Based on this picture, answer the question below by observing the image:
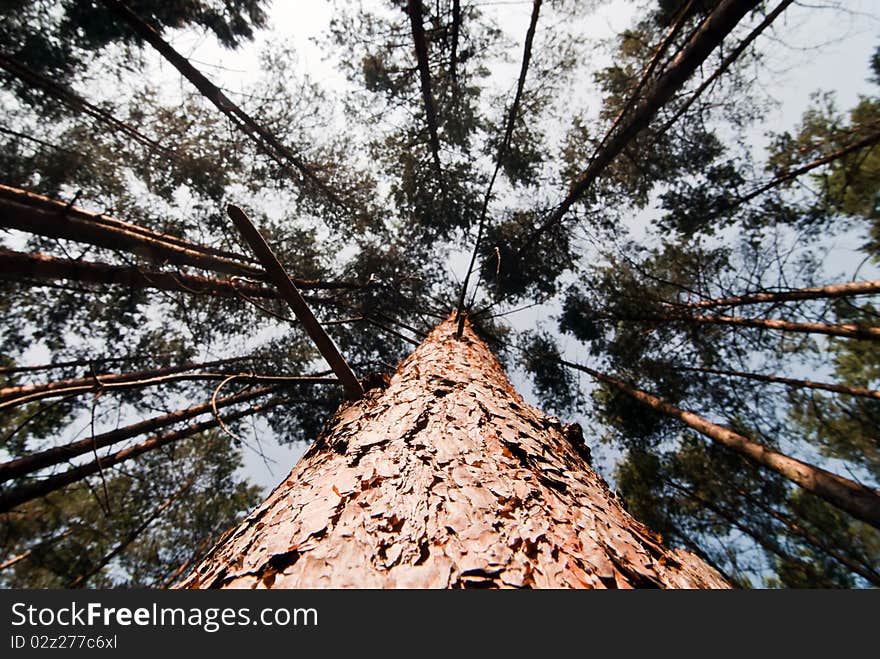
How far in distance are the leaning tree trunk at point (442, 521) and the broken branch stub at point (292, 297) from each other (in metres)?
0.42

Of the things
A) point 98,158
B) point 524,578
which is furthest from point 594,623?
point 98,158

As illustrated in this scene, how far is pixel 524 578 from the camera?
26.4 inches

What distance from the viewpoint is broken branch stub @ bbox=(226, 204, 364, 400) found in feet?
4.65

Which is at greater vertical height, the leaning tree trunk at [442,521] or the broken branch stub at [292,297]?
the broken branch stub at [292,297]

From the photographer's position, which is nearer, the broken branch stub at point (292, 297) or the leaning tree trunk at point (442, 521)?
the leaning tree trunk at point (442, 521)

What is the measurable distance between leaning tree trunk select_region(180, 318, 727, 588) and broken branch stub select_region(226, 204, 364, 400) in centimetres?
42

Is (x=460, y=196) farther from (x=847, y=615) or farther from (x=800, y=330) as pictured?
(x=847, y=615)

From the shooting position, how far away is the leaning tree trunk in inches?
27.4

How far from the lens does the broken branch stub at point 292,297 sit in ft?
4.65

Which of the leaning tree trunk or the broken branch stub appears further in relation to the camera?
the broken branch stub

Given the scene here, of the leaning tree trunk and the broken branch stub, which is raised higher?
the broken branch stub

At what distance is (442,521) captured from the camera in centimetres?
81

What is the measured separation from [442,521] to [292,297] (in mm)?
1201

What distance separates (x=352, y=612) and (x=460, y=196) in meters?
6.97
